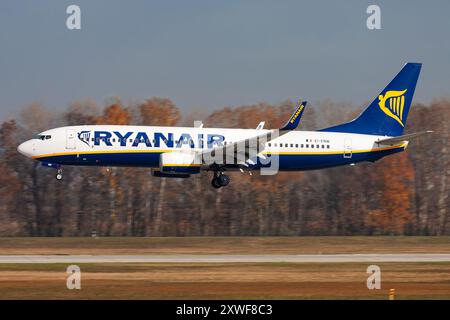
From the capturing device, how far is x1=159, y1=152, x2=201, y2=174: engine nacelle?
5612 cm

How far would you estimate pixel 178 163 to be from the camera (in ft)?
185

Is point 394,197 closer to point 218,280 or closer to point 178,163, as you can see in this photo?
point 178,163

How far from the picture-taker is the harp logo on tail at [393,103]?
64688 millimetres

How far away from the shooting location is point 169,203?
85.9 m

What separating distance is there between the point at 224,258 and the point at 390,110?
75.3 ft

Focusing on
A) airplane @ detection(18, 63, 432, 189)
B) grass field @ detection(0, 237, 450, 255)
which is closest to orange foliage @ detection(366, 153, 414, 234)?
grass field @ detection(0, 237, 450, 255)

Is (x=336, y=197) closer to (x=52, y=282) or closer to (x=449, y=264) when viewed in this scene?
(x=449, y=264)

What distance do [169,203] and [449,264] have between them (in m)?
44.3

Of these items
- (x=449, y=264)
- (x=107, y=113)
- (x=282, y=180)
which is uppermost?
(x=107, y=113)

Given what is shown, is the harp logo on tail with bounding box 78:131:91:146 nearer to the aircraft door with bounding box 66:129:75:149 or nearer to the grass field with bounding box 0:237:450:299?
the aircraft door with bounding box 66:129:75:149

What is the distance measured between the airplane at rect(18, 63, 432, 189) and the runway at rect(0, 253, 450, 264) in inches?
335
